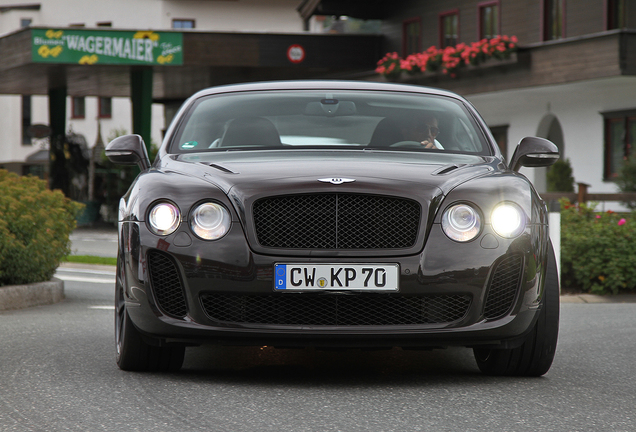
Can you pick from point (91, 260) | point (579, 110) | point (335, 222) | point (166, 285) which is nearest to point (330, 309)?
point (335, 222)

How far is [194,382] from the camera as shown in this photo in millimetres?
4695

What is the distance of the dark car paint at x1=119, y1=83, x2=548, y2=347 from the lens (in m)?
4.48

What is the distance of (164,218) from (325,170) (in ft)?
2.49

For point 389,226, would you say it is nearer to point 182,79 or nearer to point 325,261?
point 325,261

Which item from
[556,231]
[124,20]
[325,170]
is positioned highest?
[124,20]

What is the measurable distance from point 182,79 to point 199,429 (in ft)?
92.6

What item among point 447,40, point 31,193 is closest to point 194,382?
point 31,193

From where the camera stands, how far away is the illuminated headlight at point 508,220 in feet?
15.1

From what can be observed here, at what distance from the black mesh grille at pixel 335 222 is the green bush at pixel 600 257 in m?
6.48

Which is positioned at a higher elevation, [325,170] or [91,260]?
[325,170]

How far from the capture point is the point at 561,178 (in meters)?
23.7

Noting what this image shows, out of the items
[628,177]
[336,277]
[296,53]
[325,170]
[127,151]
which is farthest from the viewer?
[296,53]

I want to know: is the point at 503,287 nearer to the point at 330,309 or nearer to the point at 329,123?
the point at 330,309

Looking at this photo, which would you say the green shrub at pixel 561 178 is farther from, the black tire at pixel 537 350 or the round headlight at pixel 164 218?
the round headlight at pixel 164 218
